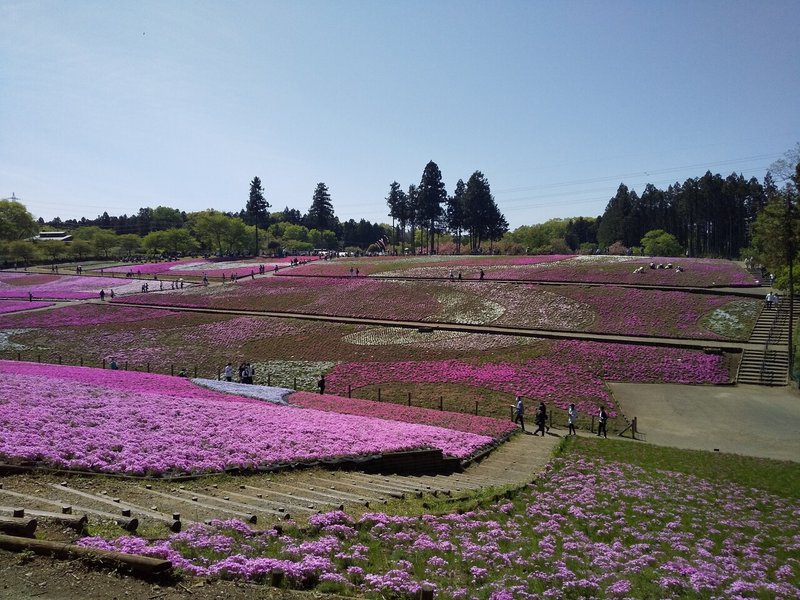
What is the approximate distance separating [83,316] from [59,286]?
87.8 feet

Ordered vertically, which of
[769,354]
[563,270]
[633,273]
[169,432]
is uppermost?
[563,270]

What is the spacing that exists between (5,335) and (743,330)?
58.1 metres

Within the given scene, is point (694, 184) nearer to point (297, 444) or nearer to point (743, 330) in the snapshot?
point (743, 330)

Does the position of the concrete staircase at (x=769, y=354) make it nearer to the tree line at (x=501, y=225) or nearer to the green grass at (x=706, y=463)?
the green grass at (x=706, y=463)

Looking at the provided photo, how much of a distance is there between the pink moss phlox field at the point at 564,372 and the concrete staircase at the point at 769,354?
5.03 feet

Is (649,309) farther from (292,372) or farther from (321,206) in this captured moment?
(321,206)

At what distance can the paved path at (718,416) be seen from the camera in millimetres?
23406

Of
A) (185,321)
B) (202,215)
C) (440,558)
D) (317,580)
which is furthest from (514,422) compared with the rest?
(202,215)

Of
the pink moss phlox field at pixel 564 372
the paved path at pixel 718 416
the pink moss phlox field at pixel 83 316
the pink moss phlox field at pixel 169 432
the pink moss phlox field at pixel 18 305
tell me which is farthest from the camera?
the pink moss phlox field at pixel 18 305

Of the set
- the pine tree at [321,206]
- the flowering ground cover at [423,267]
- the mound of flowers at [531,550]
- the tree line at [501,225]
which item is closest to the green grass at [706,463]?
the mound of flowers at [531,550]

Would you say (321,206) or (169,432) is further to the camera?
(321,206)

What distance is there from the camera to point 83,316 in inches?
2101

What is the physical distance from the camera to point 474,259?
77500mm

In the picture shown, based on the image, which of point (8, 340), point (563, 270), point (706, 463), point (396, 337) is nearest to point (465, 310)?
point (396, 337)
